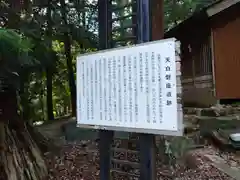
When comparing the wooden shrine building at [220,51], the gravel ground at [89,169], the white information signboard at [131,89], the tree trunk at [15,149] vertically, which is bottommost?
the gravel ground at [89,169]

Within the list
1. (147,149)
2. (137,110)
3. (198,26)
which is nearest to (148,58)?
(137,110)

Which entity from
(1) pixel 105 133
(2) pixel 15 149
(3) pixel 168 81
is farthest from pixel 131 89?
(2) pixel 15 149

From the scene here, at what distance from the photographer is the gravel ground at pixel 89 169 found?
18.1 feet

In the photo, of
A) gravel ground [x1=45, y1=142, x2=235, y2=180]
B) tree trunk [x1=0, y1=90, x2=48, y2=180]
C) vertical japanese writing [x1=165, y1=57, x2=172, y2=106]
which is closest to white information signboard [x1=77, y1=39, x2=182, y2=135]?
A: vertical japanese writing [x1=165, y1=57, x2=172, y2=106]

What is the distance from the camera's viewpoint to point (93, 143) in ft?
22.9

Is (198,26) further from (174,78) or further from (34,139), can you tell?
(174,78)

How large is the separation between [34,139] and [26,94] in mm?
1358

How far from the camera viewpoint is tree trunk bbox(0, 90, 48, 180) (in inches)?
192

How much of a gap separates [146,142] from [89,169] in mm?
2456

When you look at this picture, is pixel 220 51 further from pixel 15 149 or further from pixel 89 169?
pixel 15 149

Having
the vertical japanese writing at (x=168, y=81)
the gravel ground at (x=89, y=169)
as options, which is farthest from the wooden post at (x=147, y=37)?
the gravel ground at (x=89, y=169)

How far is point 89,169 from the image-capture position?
570 centimetres

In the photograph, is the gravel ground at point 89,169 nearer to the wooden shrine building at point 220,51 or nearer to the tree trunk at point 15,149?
the tree trunk at point 15,149

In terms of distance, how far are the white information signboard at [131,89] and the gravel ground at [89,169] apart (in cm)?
161
